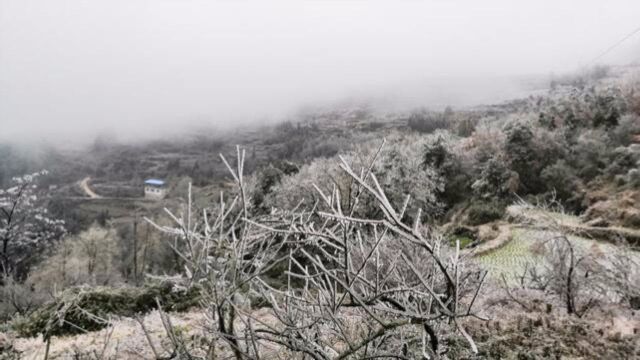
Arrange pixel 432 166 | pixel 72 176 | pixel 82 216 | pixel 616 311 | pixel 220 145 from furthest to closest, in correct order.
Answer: pixel 220 145 → pixel 72 176 → pixel 82 216 → pixel 432 166 → pixel 616 311

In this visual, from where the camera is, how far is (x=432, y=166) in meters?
35.2

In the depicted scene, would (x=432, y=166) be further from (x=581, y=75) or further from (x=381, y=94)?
(x=381, y=94)

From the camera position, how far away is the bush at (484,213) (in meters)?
29.2

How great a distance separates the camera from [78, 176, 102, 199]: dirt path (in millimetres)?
105562

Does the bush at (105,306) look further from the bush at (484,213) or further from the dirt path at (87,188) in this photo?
the dirt path at (87,188)

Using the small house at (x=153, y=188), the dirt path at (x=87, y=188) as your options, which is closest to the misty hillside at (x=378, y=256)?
the small house at (x=153, y=188)

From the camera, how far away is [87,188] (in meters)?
116

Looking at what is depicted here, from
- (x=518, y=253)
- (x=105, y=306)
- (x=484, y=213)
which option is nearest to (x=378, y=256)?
(x=105, y=306)

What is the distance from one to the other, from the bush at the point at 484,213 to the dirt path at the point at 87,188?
A: 9439 centimetres

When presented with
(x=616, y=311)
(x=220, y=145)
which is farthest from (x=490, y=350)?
(x=220, y=145)

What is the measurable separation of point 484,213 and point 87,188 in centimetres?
10972

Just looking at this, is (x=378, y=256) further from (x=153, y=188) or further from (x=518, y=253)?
(x=153, y=188)

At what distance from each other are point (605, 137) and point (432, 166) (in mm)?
11320

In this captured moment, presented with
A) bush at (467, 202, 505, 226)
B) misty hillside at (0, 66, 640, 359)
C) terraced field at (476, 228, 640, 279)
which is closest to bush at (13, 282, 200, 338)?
misty hillside at (0, 66, 640, 359)
